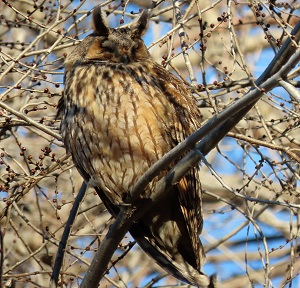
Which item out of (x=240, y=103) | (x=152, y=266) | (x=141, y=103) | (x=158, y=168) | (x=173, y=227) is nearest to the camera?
(x=240, y=103)

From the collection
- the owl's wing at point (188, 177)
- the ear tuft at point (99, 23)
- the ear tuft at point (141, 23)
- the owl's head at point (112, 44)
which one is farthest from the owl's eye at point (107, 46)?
the owl's wing at point (188, 177)

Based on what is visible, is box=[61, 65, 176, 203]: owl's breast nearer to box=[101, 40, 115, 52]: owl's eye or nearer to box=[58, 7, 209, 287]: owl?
box=[58, 7, 209, 287]: owl

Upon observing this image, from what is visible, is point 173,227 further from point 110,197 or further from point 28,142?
point 28,142

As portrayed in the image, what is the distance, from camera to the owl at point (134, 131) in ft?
15.2

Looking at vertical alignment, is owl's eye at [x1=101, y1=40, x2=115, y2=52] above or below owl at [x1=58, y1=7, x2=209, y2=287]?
above

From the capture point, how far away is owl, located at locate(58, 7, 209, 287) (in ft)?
15.2

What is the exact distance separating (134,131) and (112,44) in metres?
0.78

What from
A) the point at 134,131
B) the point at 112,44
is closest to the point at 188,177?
the point at 134,131

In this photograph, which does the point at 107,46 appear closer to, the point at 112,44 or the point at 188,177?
the point at 112,44

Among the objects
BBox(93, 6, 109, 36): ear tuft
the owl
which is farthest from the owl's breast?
BBox(93, 6, 109, 36): ear tuft

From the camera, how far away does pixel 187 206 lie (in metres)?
4.81

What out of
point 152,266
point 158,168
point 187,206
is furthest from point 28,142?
point 158,168

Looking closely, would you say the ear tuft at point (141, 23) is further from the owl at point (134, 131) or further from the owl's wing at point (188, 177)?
the owl's wing at point (188, 177)

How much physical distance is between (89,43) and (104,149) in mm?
913
